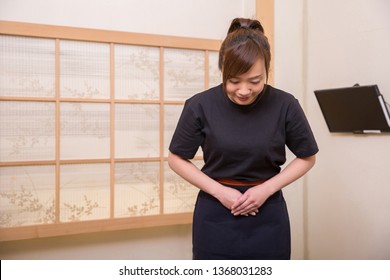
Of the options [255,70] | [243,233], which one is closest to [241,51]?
[255,70]

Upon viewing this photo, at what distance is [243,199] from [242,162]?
9cm

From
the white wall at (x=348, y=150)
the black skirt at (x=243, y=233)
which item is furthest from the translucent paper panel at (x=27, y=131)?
the white wall at (x=348, y=150)

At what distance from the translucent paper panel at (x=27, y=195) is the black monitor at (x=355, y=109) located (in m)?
1.27

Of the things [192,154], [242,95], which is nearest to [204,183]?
[192,154]

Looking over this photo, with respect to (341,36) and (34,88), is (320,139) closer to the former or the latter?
(341,36)

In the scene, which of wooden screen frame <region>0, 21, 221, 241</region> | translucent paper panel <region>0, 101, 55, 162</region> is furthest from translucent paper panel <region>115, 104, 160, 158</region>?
translucent paper panel <region>0, 101, 55, 162</region>

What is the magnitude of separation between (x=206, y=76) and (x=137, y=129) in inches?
16.6

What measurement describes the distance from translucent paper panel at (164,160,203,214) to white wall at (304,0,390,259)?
67 centimetres

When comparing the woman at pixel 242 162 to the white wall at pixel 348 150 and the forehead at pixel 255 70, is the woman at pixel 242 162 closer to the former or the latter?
the forehead at pixel 255 70

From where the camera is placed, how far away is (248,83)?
89cm

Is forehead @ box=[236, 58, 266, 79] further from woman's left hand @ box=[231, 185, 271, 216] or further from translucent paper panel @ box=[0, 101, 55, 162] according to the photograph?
translucent paper panel @ box=[0, 101, 55, 162]

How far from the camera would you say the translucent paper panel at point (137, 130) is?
162 cm

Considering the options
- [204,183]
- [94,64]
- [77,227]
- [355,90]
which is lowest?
[77,227]

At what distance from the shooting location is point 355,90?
1521mm
